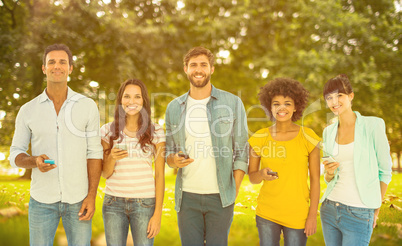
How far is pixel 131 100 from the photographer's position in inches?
135

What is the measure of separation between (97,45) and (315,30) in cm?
614

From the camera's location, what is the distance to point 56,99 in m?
3.38

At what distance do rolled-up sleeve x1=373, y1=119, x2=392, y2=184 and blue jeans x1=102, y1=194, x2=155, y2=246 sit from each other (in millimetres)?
2279

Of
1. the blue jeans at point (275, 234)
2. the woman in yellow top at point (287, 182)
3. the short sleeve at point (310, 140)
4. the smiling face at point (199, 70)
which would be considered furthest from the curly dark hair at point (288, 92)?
the blue jeans at point (275, 234)

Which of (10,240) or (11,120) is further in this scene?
(11,120)

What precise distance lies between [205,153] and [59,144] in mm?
1421

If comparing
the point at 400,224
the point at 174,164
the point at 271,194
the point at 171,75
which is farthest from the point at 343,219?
the point at 171,75

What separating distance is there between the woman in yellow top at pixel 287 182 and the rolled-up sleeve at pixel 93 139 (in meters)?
1.52

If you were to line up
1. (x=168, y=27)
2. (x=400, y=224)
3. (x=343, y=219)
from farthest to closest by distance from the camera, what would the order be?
(x=168, y=27) → (x=400, y=224) → (x=343, y=219)

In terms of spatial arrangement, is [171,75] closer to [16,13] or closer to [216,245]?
[16,13]

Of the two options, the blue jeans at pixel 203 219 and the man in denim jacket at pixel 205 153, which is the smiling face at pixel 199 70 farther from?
the blue jeans at pixel 203 219

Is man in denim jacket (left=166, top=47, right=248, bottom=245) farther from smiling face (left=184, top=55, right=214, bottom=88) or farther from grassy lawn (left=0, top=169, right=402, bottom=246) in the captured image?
grassy lawn (left=0, top=169, right=402, bottom=246)

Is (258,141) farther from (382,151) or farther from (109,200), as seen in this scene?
(109,200)

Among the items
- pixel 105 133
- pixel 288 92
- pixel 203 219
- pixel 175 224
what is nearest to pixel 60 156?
pixel 105 133
